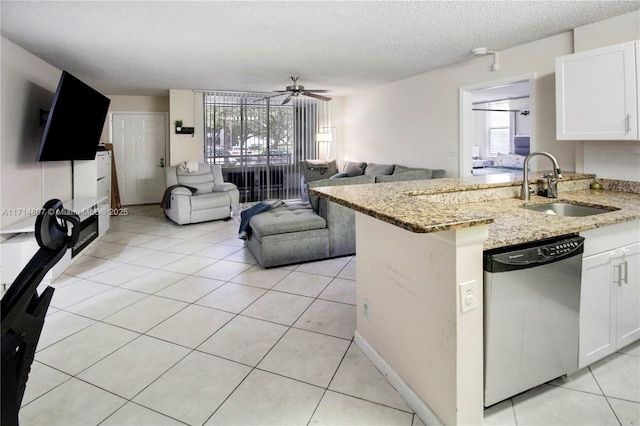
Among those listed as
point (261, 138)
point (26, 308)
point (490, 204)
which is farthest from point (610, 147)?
point (261, 138)

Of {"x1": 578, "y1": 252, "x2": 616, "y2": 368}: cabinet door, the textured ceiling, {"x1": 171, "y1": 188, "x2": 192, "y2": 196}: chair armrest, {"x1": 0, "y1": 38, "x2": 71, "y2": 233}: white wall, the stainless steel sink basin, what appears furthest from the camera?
{"x1": 171, "y1": 188, "x2": 192, "y2": 196}: chair armrest

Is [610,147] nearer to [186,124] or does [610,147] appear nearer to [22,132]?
[22,132]

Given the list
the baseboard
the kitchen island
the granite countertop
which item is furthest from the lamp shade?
the baseboard

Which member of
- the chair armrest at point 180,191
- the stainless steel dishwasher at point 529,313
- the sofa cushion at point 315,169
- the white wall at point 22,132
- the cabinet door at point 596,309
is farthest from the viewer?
the sofa cushion at point 315,169

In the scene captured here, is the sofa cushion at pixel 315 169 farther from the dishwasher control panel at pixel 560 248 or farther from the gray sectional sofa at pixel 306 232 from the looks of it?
the dishwasher control panel at pixel 560 248

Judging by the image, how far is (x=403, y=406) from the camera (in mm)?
1710

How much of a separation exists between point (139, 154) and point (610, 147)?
791cm

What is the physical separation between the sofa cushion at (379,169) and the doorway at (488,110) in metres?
1.39

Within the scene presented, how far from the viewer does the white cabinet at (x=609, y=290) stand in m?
1.81

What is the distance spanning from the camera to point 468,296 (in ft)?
4.58

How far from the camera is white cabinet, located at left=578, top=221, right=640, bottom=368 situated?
181 centimetres

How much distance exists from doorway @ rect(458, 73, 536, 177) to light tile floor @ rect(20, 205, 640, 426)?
8.34ft

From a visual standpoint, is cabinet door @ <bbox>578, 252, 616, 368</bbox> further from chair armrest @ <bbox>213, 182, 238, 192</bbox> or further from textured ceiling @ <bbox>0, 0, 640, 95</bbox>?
chair armrest @ <bbox>213, 182, 238, 192</bbox>

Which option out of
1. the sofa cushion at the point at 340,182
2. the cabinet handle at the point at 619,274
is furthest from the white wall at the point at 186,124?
the cabinet handle at the point at 619,274
